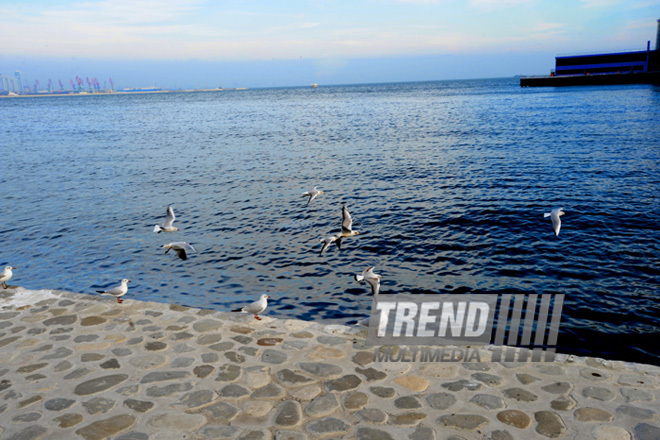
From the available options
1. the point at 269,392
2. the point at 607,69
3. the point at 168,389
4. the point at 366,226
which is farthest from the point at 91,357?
the point at 607,69

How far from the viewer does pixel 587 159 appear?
27.4 metres

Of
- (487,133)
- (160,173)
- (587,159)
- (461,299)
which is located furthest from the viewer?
(487,133)

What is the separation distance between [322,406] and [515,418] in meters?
2.30

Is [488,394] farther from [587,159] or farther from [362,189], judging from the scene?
[587,159]

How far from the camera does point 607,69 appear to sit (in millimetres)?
125625

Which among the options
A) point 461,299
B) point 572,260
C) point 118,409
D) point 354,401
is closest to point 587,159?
point 572,260

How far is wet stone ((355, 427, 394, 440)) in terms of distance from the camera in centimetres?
488

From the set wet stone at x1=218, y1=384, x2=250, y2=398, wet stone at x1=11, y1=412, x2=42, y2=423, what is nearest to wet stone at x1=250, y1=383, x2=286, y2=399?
wet stone at x1=218, y1=384, x2=250, y2=398

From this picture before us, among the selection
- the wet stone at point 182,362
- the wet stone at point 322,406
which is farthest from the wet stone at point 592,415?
the wet stone at point 182,362

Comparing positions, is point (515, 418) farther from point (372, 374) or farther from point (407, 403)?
point (372, 374)

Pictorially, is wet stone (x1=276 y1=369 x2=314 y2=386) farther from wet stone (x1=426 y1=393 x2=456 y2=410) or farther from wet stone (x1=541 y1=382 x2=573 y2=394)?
wet stone (x1=541 y1=382 x2=573 y2=394)

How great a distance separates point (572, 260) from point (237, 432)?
11.6 m

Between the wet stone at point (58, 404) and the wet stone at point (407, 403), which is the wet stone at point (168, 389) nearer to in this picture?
the wet stone at point (58, 404)

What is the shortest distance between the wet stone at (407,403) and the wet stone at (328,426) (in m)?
0.75
